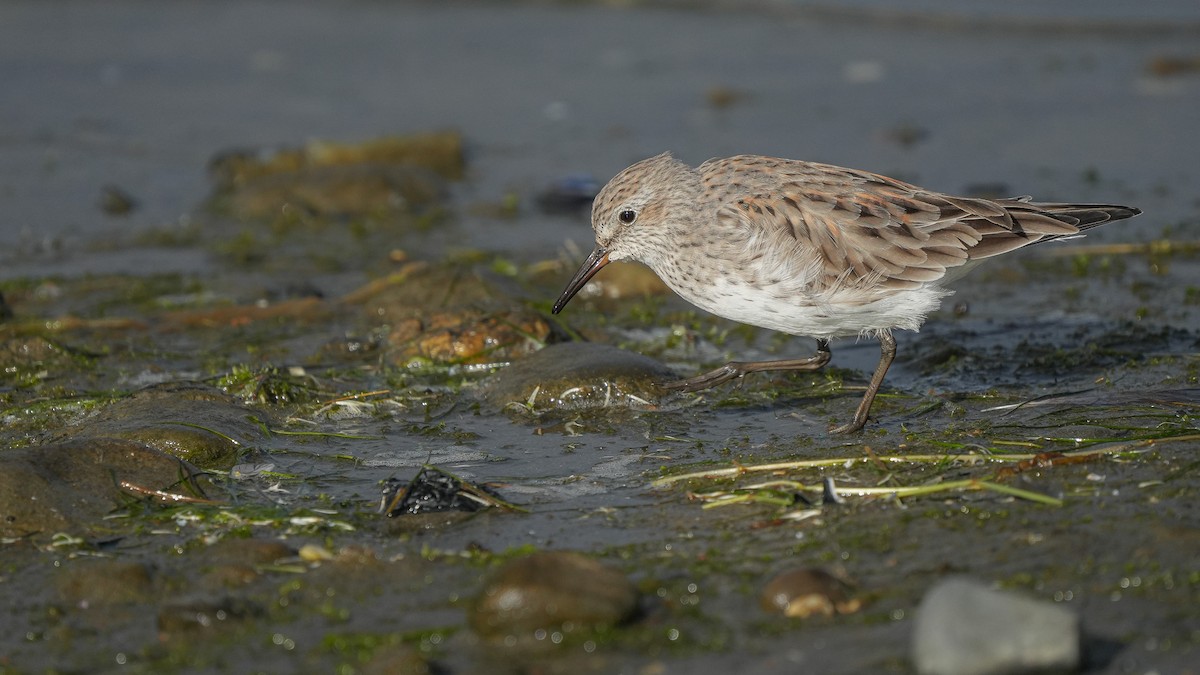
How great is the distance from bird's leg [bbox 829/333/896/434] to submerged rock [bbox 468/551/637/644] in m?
2.40

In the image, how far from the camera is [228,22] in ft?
62.3

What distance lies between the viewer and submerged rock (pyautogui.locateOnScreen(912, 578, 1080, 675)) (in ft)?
13.0

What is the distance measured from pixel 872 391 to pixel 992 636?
286cm

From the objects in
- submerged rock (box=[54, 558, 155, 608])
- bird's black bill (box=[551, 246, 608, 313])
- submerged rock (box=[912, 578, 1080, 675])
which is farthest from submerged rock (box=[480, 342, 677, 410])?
submerged rock (box=[912, 578, 1080, 675])

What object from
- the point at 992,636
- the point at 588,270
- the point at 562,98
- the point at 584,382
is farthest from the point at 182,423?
the point at 562,98

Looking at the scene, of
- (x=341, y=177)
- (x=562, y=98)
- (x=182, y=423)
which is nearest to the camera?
(x=182, y=423)

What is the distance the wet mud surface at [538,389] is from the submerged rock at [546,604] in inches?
0.4

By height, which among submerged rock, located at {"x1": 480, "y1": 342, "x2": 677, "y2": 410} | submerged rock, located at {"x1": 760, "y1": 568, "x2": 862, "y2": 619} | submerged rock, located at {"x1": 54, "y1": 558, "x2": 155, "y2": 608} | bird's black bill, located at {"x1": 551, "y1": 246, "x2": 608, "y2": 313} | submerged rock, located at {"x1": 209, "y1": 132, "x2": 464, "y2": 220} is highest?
bird's black bill, located at {"x1": 551, "y1": 246, "x2": 608, "y2": 313}

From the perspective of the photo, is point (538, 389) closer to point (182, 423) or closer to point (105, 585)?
point (182, 423)

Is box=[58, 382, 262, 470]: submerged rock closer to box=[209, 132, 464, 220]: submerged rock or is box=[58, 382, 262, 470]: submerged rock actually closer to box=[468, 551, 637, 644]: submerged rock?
box=[468, 551, 637, 644]: submerged rock

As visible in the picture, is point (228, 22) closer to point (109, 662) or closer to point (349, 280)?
point (349, 280)

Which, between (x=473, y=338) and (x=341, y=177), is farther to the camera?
(x=341, y=177)

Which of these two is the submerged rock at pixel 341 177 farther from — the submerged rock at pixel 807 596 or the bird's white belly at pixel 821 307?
the submerged rock at pixel 807 596

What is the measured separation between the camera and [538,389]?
23.5 feet
